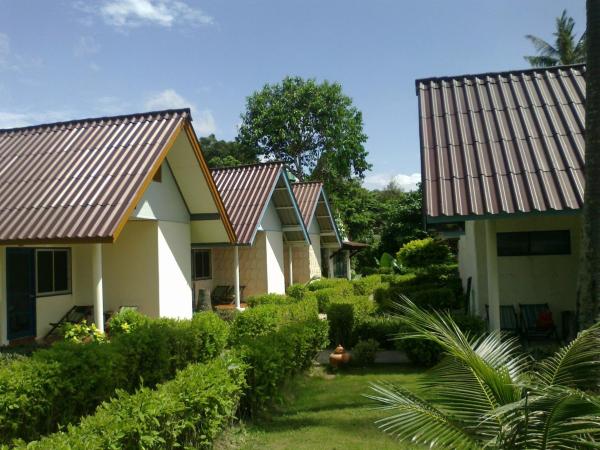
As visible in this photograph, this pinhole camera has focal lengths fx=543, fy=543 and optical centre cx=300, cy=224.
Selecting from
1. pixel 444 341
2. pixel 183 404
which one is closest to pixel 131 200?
pixel 183 404

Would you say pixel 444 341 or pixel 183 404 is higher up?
pixel 444 341

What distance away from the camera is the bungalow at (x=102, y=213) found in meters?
10.6

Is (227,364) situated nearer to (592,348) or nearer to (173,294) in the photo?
(592,348)

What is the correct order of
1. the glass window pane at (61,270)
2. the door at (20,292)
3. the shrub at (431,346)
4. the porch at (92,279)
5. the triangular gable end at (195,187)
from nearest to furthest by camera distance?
1. the shrub at (431,346)
2. the door at (20,292)
3. the porch at (92,279)
4. the triangular gable end at (195,187)
5. the glass window pane at (61,270)

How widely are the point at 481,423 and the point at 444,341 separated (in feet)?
1.76

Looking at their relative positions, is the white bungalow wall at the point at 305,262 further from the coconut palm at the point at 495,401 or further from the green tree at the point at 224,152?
the coconut palm at the point at 495,401

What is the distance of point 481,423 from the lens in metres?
3.10

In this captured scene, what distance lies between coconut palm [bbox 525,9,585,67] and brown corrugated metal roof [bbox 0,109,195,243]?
3250cm

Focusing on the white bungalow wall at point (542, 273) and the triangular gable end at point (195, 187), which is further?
the triangular gable end at point (195, 187)

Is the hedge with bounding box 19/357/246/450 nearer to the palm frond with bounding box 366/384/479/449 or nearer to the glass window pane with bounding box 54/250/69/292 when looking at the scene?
the palm frond with bounding box 366/384/479/449

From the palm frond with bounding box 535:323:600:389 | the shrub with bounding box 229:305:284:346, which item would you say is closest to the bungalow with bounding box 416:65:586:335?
the shrub with bounding box 229:305:284:346

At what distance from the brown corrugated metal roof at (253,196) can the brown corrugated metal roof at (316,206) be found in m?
2.23

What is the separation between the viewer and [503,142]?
10219mm

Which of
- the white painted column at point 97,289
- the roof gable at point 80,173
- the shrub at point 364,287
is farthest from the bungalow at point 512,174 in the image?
the shrub at point 364,287
